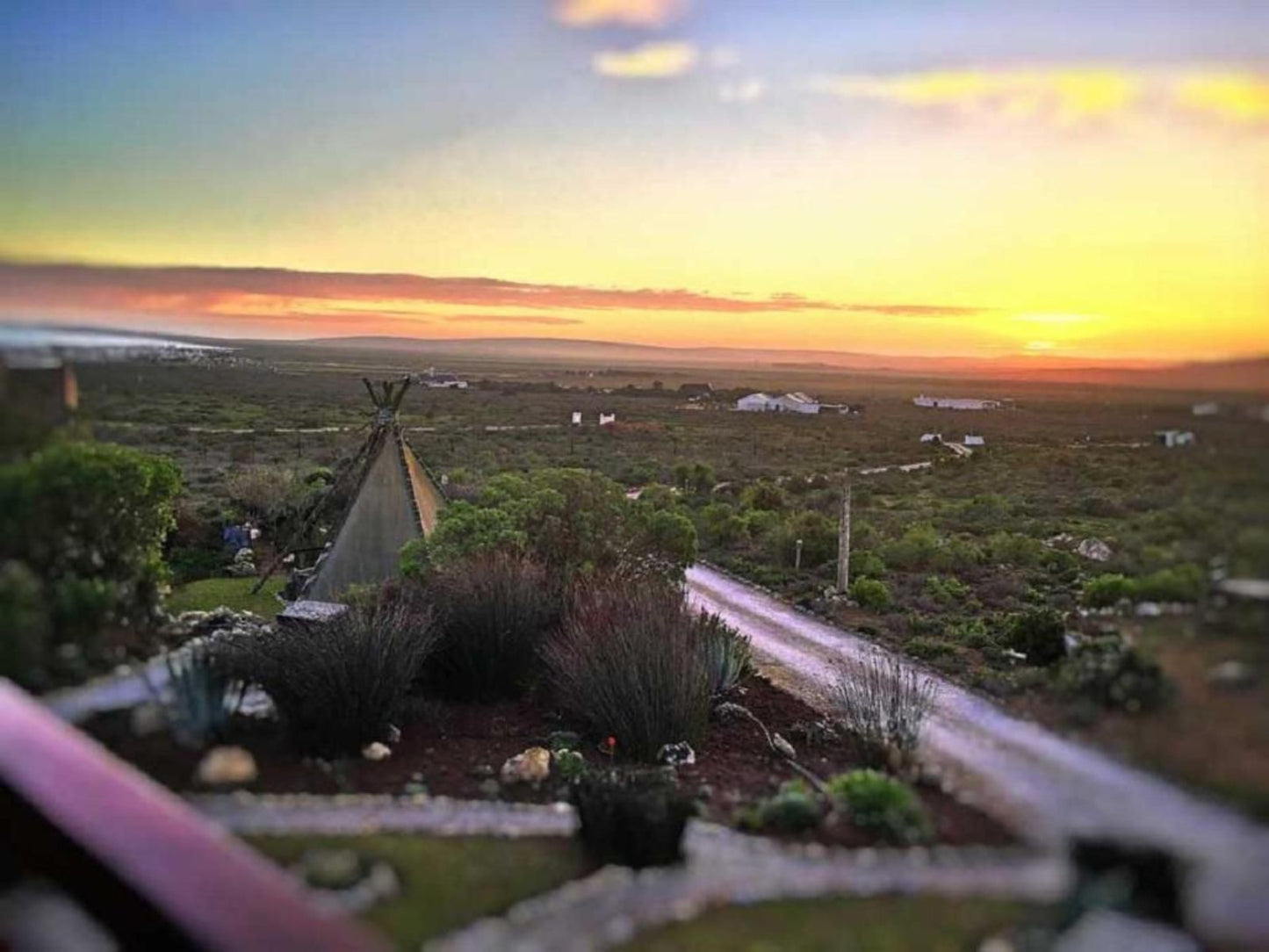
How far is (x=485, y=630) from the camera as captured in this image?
725 cm

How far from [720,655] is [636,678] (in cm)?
180

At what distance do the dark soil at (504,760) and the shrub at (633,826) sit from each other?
0.38m

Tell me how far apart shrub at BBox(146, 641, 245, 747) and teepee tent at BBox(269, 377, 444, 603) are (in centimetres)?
630

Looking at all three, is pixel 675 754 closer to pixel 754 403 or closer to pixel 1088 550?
pixel 1088 550

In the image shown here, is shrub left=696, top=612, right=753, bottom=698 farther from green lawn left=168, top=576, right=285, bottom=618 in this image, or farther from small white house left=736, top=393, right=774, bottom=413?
small white house left=736, top=393, right=774, bottom=413

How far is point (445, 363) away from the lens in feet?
23.4

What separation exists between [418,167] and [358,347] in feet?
6.90

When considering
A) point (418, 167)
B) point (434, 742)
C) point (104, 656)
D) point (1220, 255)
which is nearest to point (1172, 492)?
point (1220, 255)

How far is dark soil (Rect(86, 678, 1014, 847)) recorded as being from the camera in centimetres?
204

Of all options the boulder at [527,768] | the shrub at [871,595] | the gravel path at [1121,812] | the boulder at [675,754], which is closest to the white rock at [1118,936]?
the gravel path at [1121,812]

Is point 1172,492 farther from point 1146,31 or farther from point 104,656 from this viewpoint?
point 104,656

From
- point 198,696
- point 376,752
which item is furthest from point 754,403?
point 198,696

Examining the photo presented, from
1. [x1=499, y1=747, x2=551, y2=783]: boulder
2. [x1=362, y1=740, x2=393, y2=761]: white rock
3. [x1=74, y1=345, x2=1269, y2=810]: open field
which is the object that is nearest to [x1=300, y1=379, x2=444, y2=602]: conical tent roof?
[x1=74, y1=345, x2=1269, y2=810]: open field

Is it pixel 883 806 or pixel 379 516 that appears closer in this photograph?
pixel 883 806
